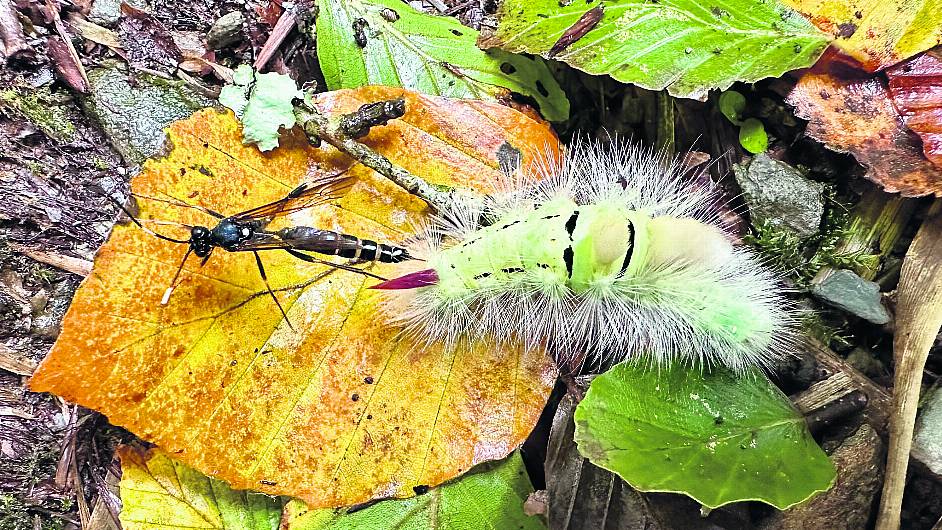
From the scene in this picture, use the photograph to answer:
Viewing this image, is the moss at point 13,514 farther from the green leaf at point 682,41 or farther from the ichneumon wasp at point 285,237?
the green leaf at point 682,41

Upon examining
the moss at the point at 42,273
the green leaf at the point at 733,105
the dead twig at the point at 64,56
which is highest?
the green leaf at the point at 733,105

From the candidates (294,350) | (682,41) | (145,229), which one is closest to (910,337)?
(682,41)

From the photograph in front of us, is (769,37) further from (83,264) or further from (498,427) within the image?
(83,264)

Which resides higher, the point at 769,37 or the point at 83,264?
the point at 769,37

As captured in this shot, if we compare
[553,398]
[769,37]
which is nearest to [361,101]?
[553,398]

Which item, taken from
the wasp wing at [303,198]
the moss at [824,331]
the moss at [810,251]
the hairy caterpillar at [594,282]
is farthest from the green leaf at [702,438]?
the wasp wing at [303,198]

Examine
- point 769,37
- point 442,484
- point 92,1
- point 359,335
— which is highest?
point 769,37
